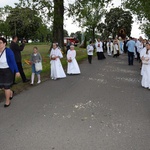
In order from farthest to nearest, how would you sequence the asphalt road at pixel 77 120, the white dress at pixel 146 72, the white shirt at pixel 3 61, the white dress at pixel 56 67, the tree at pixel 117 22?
the tree at pixel 117 22 → the white dress at pixel 56 67 → the white dress at pixel 146 72 → the white shirt at pixel 3 61 → the asphalt road at pixel 77 120

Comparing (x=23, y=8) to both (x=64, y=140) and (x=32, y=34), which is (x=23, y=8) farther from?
(x=32, y=34)

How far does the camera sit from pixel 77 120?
576cm

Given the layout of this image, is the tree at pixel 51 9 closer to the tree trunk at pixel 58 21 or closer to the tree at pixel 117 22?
the tree trunk at pixel 58 21

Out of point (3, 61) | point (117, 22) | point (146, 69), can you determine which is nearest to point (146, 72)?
point (146, 69)

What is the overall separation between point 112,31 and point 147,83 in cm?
7762

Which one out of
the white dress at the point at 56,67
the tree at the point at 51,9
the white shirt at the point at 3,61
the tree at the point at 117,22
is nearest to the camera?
the white shirt at the point at 3,61

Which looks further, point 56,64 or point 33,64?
point 56,64

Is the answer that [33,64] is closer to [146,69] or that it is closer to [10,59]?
[10,59]

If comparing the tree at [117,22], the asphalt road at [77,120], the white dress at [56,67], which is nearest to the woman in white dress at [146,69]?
the asphalt road at [77,120]

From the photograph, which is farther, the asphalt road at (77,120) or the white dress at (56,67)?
the white dress at (56,67)

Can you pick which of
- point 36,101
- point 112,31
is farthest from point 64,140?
point 112,31

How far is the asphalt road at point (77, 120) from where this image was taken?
4512 mm

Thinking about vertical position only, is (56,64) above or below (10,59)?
below

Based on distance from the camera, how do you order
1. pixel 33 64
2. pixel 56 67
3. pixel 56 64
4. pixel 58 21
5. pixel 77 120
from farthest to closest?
pixel 58 21 → pixel 56 64 → pixel 56 67 → pixel 33 64 → pixel 77 120
